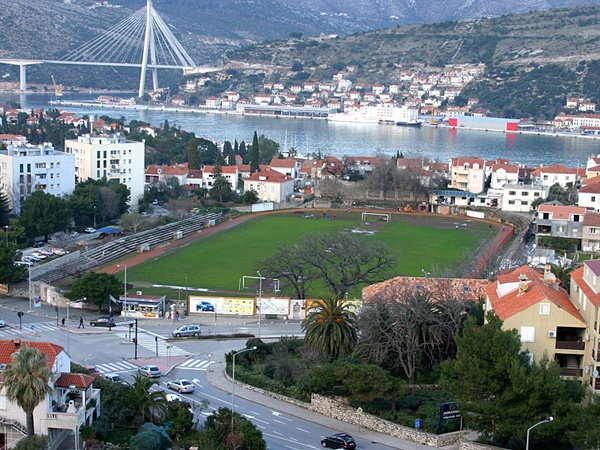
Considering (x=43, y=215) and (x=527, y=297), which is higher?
(x=527, y=297)

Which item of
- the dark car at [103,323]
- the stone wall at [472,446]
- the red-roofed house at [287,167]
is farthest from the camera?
the red-roofed house at [287,167]

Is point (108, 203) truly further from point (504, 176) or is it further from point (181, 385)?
point (181, 385)

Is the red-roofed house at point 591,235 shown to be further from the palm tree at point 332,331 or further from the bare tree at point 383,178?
the palm tree at point 332,331

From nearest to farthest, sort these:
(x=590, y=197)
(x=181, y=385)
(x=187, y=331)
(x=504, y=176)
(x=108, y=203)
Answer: (x=181, y=385)
(x=187, y=331)
(x=108, y=203)
(x=590, y=197)
(x=504, y=176)

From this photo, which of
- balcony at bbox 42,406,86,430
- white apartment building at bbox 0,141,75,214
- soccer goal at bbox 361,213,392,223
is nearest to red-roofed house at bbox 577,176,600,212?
soccer goal at bbox 361,213,392,223

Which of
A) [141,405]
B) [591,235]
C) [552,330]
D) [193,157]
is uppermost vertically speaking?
[193,157]

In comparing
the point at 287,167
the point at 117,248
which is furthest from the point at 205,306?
the point at 287,167

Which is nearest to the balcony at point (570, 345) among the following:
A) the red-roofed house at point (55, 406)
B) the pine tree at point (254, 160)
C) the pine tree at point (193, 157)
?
the red-roofed house at point (55, 406)
